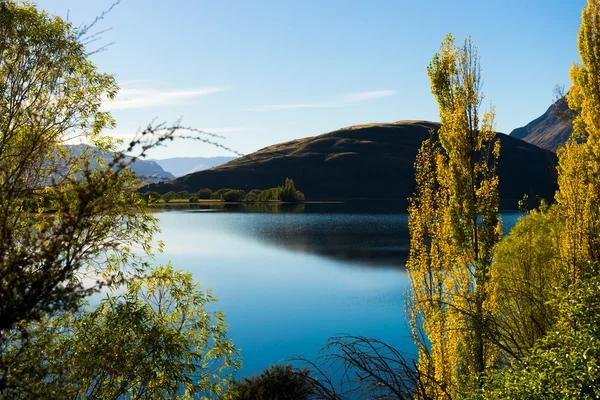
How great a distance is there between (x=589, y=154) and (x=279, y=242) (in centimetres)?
6507

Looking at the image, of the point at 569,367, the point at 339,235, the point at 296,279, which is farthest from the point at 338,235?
the point at 569,367

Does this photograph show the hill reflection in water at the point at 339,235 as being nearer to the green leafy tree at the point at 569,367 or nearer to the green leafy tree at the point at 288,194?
the green leafy tree at the point at 569,367

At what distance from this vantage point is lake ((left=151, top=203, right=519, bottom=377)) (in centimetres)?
3966

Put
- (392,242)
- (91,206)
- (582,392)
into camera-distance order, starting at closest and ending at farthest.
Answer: (91,206)
(582,392)
(392,242)

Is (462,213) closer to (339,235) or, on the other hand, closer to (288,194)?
(339,235)

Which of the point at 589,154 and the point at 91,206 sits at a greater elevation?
the point at 589,154

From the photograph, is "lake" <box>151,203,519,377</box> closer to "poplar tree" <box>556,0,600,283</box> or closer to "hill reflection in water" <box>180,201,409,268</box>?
"hill reflection in water" <box>180,201,409,268</box>

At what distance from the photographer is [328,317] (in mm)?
44406

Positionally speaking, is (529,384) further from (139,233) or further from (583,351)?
(139,233)

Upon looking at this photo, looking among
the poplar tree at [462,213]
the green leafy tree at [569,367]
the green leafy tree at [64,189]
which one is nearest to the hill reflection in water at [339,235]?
the poplar tree at [462,213]

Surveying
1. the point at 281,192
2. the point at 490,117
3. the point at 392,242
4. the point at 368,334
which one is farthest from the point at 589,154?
the point at 281,192

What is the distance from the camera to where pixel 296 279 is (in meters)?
58.3

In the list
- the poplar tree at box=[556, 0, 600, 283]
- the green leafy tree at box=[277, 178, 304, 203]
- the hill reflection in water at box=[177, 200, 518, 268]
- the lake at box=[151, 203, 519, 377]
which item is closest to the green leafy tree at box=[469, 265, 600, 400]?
the lake at box=[151, 203, 519, 377]

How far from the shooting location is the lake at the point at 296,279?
39656mm
